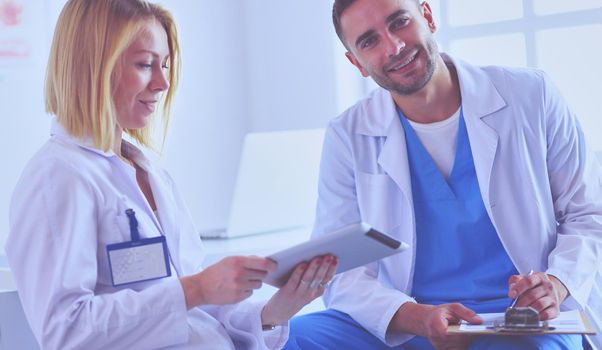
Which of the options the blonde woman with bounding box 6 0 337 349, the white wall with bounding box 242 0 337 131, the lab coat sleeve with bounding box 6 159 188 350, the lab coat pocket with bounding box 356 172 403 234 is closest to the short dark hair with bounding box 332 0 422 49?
the lab coat pocket with bounding box 356 172 403 234

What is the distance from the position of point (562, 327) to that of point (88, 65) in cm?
94

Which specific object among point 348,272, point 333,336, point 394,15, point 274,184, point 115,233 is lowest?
point 333,336

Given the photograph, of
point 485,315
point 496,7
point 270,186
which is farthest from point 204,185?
point 485,315

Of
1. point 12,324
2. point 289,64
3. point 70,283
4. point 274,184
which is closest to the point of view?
point 70,283

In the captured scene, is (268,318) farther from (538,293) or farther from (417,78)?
(417,78)

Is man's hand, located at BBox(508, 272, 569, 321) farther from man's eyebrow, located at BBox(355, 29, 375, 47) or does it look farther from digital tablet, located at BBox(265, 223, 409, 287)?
man's eyebrow, located at BBox(355, 29, 375, 47)

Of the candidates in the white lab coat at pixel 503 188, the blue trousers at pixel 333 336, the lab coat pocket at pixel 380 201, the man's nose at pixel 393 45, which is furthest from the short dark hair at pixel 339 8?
the blue trousers at pixel 333 336

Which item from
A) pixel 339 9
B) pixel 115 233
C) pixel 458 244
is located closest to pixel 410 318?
pixel 458 244

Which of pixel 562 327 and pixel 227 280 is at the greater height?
pixel 227 280

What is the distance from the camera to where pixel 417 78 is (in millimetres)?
2059

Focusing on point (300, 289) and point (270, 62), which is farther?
point (270, 62)

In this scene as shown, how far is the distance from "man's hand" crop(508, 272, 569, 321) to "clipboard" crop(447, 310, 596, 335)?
3 cm

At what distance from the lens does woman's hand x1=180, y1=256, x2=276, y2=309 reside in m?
1.45

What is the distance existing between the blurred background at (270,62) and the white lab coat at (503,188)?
4.79 ft
